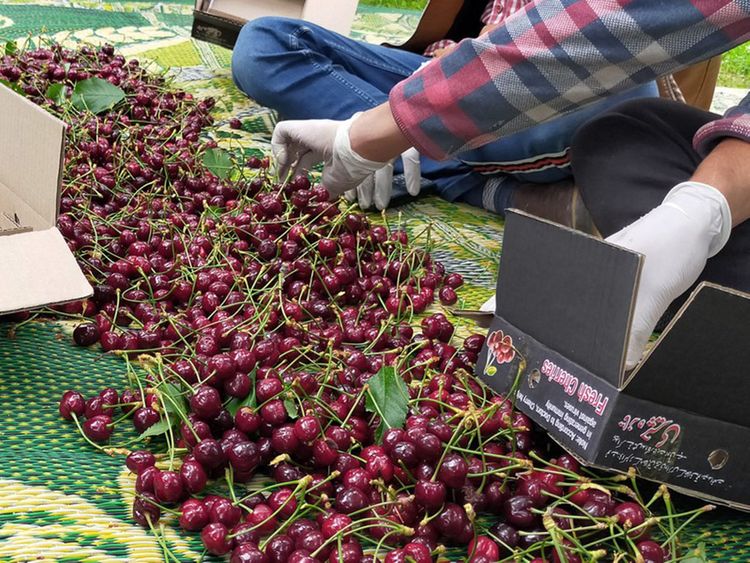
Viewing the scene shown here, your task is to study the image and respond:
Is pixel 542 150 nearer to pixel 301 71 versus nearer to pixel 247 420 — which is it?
pixel 301 71

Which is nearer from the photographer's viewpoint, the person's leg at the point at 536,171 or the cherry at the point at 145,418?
the cherry at the point at 145,418

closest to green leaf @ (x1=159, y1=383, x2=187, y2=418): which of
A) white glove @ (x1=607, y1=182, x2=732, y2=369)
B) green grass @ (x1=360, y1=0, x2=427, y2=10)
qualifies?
white glove @ (x1=607, y1=182, x2=732, y2=369)

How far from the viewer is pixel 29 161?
116 cm

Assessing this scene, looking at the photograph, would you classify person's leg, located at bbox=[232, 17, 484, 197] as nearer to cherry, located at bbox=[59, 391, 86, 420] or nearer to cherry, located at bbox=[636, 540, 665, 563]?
cherry, located at bbox=[59, 391, 86, 420]

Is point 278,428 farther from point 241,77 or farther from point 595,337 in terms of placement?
point 241,77

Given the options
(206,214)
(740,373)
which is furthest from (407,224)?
(740,373)

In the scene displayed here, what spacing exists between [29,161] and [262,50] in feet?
4.21

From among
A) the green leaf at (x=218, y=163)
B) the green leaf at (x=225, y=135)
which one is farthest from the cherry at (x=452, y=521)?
the green leaf at (x=225, y=135)

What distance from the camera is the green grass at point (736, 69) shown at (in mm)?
4426

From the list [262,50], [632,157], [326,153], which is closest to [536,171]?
[632,157]

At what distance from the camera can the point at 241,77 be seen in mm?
2447

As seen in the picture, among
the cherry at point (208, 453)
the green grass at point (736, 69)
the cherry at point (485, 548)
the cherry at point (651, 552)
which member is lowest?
the cherry at point (208, 453)

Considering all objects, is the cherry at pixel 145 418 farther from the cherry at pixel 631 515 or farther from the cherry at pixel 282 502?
the cherry at pixel 631 515

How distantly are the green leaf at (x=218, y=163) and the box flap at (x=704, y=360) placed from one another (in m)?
1.25
